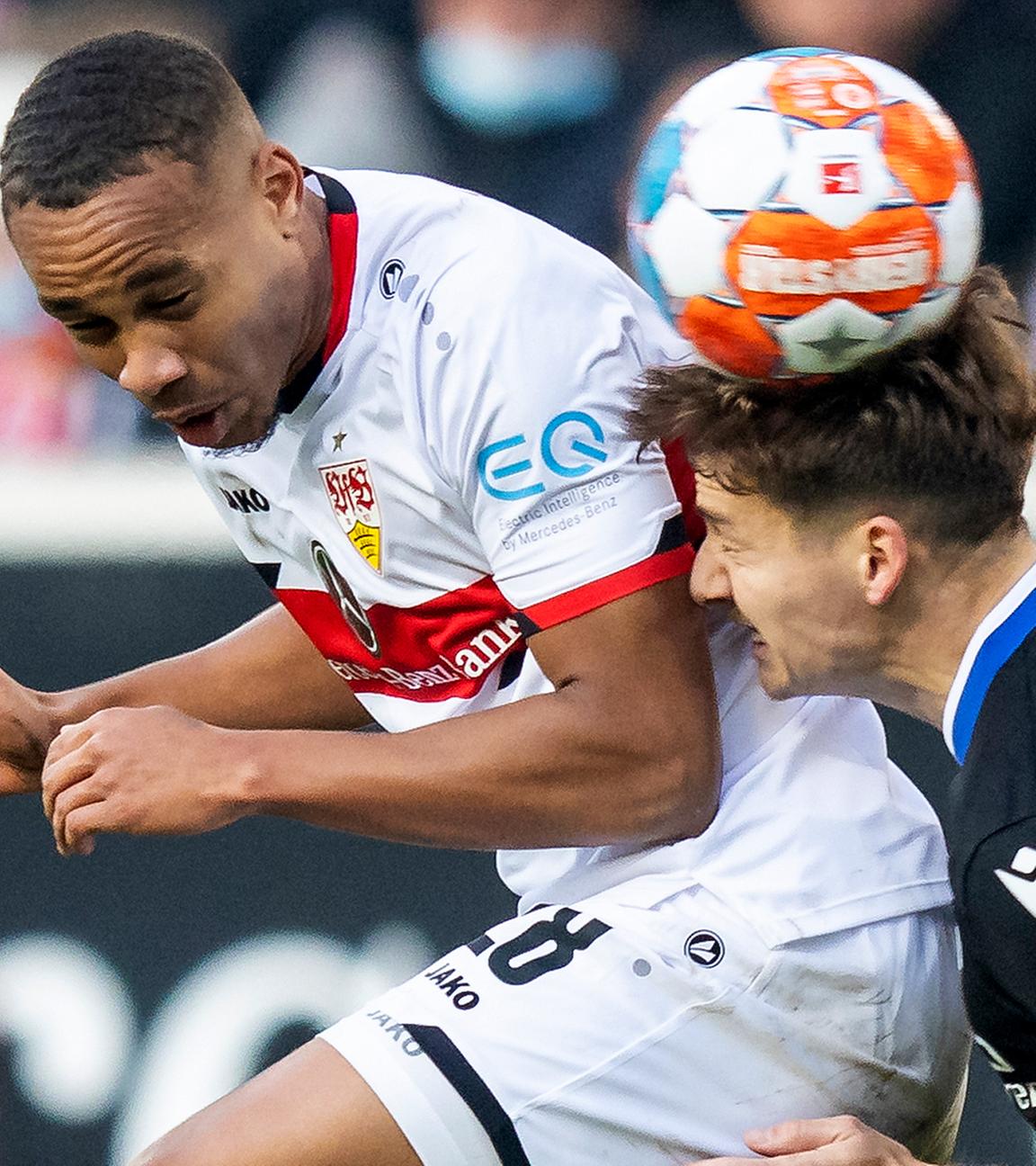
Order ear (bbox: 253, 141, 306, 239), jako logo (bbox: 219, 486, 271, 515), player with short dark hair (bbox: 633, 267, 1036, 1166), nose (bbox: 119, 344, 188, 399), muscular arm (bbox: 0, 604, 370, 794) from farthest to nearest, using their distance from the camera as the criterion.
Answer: muscular arm (bbox: 0, 604, 370, 794), jako logo (bbox: 219, 486, 271, 515), ear (bbox: 253, 141, 306, 239), nose (bbox: 119, 344, 188, 399), player with short dark hair (bbox: 633, 267, 1036, 1166)

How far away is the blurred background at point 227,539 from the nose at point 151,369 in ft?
6.45

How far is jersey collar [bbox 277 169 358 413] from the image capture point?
8.80 ft

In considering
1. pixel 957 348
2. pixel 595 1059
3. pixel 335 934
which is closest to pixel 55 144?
pixel 957 348

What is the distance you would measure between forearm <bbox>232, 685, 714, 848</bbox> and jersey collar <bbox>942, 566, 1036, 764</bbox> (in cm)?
31

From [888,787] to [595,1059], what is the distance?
537 mm

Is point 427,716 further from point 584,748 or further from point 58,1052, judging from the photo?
point 58,1052

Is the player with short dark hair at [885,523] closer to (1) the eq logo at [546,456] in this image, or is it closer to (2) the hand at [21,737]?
(1) the eq logo at [546,456]

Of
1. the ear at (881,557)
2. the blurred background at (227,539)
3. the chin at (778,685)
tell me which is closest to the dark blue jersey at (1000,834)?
the ear at (881,557)

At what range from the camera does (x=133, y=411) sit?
4.45 meters

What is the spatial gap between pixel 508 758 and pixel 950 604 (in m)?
0.54

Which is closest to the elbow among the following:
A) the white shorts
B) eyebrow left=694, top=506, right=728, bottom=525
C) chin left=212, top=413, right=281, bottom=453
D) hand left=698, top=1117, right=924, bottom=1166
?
the white shorts

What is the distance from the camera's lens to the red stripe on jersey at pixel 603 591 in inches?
97.0

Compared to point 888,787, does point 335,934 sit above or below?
below

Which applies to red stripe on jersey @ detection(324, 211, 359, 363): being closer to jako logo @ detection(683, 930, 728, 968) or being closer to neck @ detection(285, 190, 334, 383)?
neck @ detection(285, 190, 334, 383)
